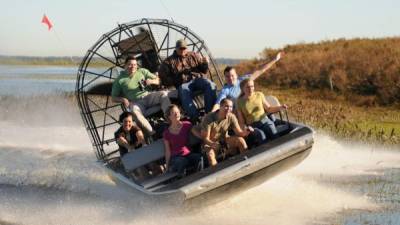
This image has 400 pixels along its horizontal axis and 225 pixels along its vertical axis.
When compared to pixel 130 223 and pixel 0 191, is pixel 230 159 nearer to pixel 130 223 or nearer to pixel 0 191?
pixel 130 223

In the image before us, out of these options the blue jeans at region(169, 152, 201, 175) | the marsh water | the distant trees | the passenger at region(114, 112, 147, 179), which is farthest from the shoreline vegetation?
the blue jeans at region(169, 152, 201, 175)

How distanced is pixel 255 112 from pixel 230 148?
0.62m

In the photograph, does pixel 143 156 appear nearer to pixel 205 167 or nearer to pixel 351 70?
pixel 205 167

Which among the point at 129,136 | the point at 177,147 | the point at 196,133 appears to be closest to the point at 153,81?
the point at 129,136

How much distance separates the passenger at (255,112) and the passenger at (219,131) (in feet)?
0.86

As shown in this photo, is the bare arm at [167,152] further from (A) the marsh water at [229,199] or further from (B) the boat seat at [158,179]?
(A) the marsh water at [229,199]

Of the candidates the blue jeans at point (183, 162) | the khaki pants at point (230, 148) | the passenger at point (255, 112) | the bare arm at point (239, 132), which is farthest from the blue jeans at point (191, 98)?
the blue jeans at point (183, 162)

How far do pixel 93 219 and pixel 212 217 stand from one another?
1659 millimetres

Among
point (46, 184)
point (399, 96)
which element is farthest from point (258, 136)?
point (399, 96)

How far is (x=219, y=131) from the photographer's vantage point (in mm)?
9469

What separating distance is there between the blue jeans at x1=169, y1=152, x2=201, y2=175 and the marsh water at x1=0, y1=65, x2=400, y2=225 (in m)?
0.63

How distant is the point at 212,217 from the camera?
9430mm

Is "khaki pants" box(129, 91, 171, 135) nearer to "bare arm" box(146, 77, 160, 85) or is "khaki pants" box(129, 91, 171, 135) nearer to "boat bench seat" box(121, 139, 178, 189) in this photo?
"bare arm" box(146, 77, 160, 85)

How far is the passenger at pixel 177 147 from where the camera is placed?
31.1ft
